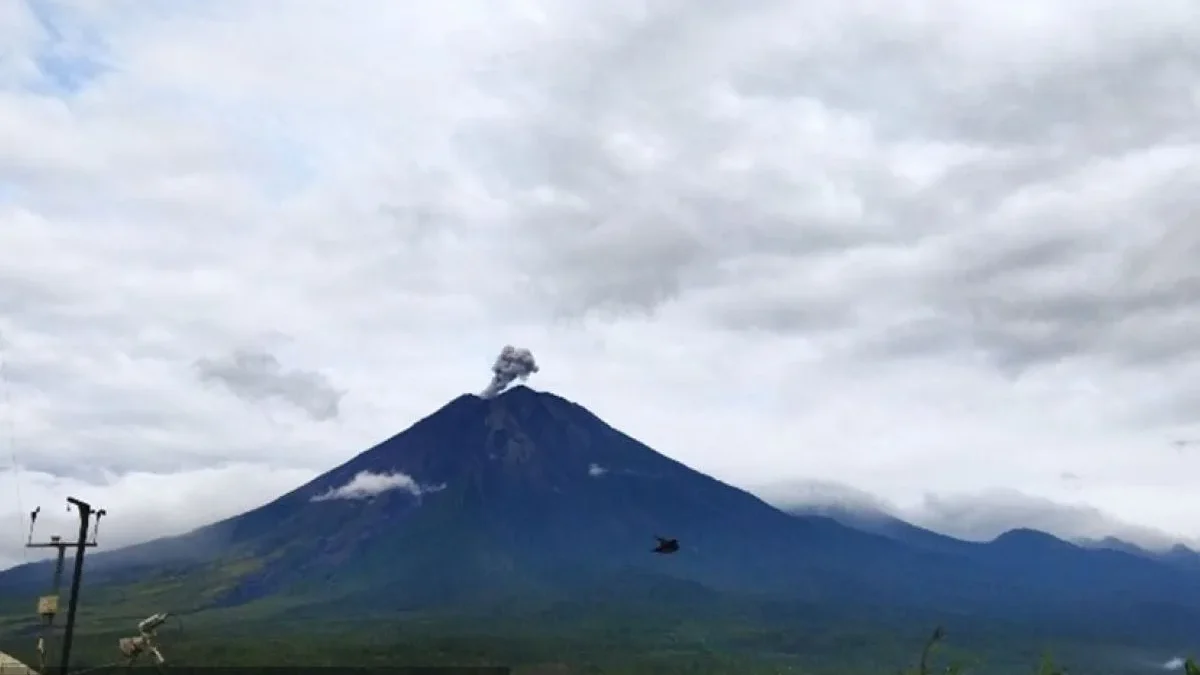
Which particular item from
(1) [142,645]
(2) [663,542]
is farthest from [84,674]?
(2) [663,542]

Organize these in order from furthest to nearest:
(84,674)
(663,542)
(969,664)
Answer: (84,674) → (663,542) → (969,664)

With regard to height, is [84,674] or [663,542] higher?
[663,542]

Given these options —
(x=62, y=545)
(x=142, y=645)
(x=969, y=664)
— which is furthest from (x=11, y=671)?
(x=969, y=664)

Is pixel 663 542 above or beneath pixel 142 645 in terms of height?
above

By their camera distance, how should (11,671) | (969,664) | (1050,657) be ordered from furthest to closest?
(11,671)
(969,664)
(1050,657)

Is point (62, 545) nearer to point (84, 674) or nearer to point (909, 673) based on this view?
point (84, 674)

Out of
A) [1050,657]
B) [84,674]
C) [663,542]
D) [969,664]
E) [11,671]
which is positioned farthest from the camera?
[11,671]

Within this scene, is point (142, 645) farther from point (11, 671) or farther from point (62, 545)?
point (11, 671)

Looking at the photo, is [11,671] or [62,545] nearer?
[62,545]

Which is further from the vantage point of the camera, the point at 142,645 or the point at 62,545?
the point at 62,545
